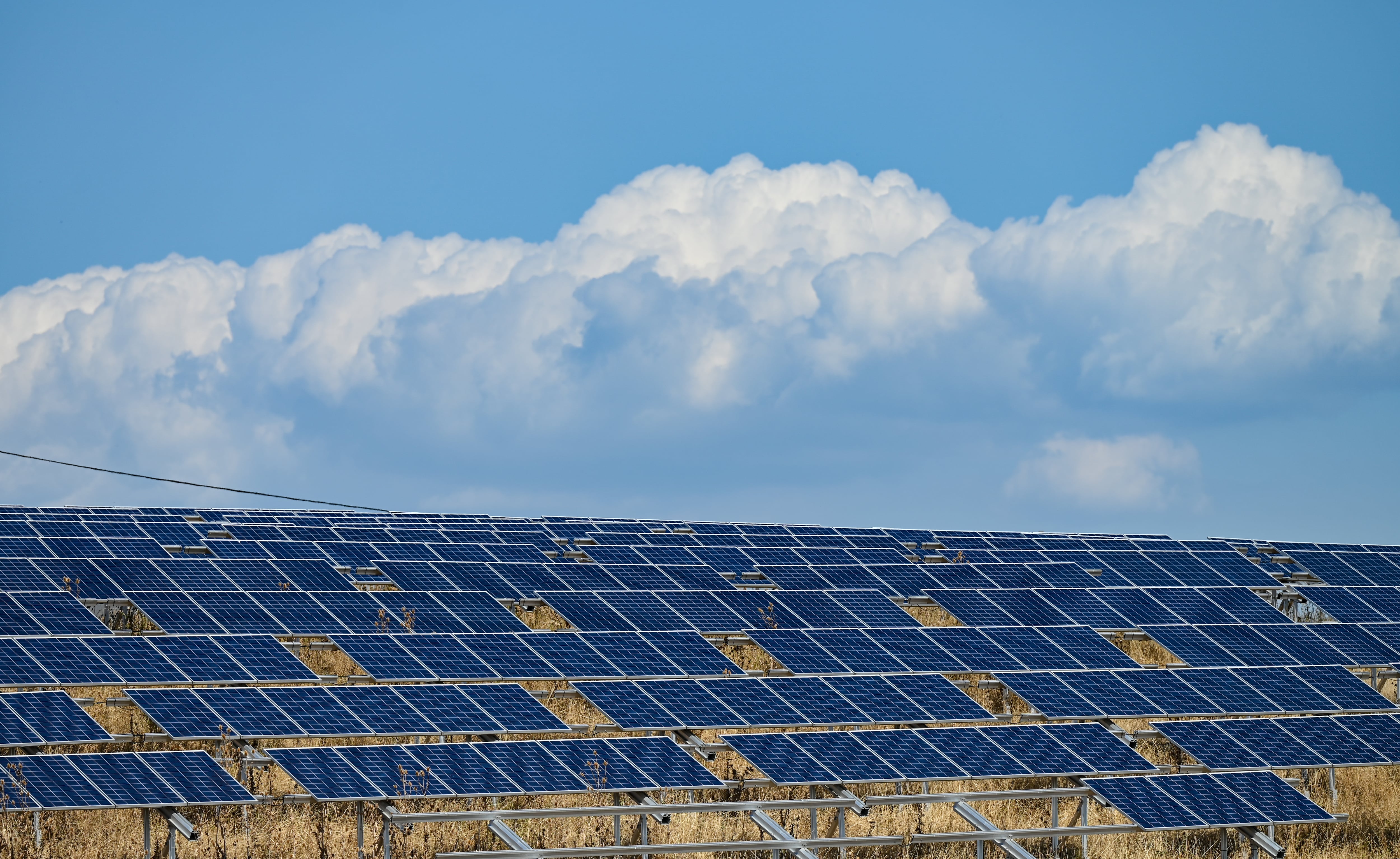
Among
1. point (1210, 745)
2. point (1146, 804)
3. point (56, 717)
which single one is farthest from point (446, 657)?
point (1210, 745)

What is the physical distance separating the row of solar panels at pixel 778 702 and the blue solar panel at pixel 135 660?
19.0 ft

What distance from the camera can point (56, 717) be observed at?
21.7 m

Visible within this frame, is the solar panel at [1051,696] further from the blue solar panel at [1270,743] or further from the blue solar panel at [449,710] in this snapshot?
the blue solar panel at [449,710]

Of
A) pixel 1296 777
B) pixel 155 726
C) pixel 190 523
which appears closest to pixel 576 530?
pixel 190 523

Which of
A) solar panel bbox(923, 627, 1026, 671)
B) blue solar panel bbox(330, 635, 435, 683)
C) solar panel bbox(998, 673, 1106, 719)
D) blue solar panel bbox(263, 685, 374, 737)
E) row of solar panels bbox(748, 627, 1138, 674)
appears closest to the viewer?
blue solar panel bbox(263, 685, 374, 737)

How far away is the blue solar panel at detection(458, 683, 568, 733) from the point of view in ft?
77.3

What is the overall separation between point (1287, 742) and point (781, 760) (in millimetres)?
8558

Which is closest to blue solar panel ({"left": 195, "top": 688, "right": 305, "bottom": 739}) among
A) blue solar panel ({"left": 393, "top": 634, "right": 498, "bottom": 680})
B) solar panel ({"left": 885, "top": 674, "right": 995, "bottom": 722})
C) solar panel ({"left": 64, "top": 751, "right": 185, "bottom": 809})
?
solar panel ({"left": 64, "top": 751, "right": 185, "bottom": 809})

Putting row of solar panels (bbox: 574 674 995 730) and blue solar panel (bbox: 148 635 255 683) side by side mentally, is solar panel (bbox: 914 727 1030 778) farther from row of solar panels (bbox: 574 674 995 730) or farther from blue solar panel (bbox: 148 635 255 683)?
blue solar panel (bbox: 148 635 255 683)

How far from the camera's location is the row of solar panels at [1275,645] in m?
31.1

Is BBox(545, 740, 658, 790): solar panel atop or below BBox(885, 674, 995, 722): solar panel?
below

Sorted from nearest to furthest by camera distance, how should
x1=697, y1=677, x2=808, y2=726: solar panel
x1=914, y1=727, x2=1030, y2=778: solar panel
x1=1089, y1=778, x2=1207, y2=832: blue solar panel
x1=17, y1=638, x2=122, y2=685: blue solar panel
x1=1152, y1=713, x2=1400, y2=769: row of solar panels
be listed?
x1=1089, y1=778, x2=1207, y2=832: blue solar panel
x1=914, y1=727, x2=1030, y2=778: solar panel
x1=17, y1=638, x2=122, y2=685: blue solar panel
x1=697, y1=677, x2=808, y2=726: solar panel
x1=1152, y1=713, x2=1400, y2=769: row of solar panels

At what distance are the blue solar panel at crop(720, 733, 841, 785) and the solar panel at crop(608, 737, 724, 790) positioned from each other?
59 centimetres

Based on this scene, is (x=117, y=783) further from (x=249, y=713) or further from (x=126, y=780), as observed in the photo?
(x=249, y=713)
